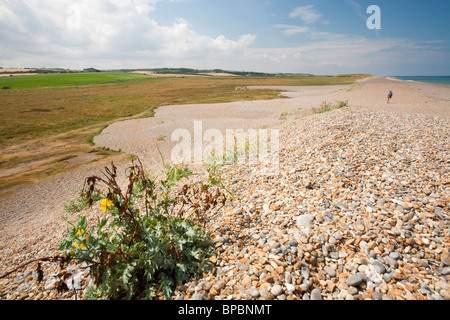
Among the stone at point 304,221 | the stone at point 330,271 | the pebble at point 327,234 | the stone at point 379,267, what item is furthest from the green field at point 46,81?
the stone at point 379,267

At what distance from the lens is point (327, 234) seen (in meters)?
3.79

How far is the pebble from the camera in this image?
2984 mm

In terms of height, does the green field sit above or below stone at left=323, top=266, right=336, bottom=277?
above

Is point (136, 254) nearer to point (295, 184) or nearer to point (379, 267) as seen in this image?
point (379, 267)

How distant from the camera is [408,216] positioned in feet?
12.8

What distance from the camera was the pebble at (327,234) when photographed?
9.79 feet

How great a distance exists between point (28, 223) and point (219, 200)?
7664 millimetres

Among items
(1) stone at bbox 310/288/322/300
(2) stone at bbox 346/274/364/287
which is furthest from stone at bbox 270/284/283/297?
(2) stone at bbox 346/274/364/287

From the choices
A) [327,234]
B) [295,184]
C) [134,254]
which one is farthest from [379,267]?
[134,254]

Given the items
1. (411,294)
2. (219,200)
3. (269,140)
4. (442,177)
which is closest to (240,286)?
(411,294)

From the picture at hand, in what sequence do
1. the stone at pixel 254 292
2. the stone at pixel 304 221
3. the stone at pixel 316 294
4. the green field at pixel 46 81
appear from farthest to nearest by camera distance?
the green field at pixel 46 81
the stone at pixel 304 221
the stone at pixel 254 292
the stone at pixel 316 294

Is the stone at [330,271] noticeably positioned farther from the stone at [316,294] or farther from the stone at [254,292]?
the stone at [254,292]

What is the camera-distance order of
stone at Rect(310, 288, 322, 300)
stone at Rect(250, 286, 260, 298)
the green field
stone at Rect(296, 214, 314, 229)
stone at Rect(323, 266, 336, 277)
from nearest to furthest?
stone at Rect(310, 288, 322, 300)
stone at Rect(250, 286, 260, 298)
stone at Rect(323, 266, 336, 277)
stone at Rect(296, 214, 314, 229)
the green field

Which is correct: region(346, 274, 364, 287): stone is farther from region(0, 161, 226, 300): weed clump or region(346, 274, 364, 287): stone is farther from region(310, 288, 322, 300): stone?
region(0, 161, 226, 300): weed clump
